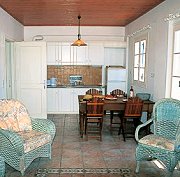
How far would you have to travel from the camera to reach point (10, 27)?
6.64m

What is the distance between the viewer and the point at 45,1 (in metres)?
5.02

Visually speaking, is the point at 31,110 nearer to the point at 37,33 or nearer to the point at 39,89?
the point at 39,89

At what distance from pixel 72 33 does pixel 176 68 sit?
181 inches

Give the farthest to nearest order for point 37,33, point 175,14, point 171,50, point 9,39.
Result: point 37,33
point 9,39
point 171,50
point 175,14

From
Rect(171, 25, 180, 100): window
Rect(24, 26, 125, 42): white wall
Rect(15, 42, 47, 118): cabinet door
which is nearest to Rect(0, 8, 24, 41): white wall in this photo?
Rect(15, 42, 47, 118): cabinet door

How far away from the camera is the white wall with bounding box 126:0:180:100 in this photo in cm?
496

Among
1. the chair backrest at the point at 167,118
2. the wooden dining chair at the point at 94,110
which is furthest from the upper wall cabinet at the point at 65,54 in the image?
the chair backrest at the point at 167,118

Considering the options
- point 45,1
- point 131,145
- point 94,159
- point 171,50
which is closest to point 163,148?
point 94,159

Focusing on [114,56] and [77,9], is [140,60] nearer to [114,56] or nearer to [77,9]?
[114,56]

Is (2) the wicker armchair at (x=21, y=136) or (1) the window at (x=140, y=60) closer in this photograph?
(2) the wicker armchair at (x=21, y=136)

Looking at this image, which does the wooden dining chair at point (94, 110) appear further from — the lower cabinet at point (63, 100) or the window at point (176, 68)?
the lower cabinet at point (63, 100)

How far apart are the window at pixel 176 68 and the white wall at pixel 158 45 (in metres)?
0.14

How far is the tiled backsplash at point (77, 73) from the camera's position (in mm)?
A: 8641

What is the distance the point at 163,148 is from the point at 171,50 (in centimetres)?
214
